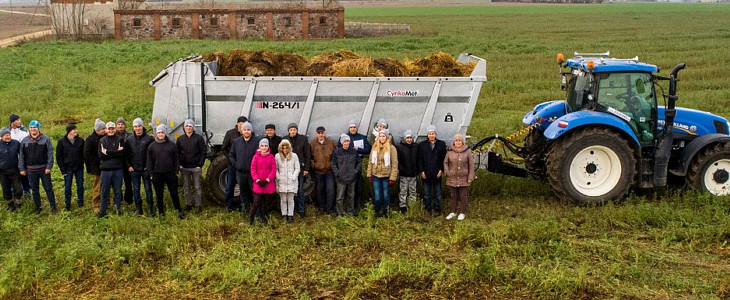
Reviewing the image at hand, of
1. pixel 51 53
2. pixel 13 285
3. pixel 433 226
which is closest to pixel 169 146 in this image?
pixel 13 285

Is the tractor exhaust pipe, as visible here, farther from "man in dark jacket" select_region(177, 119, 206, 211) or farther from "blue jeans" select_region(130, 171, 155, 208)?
"blue jeans" select_region(130, 171, 155, 208)

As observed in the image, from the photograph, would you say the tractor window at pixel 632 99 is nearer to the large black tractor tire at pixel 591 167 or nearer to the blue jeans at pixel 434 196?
the large black tractor tire at pixel 591 167

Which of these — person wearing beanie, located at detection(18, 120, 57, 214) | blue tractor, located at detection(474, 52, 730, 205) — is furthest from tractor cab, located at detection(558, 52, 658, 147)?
person wearing beanie, located at detection(18, 120, 57, 214)

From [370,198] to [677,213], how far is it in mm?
4656

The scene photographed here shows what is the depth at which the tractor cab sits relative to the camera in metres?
10.7

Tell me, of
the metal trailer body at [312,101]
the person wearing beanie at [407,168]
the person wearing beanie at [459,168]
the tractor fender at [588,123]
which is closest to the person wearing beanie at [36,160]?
the metal trailer body at [312,101]

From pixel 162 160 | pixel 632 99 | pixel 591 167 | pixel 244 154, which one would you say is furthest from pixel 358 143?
pixel 632 99

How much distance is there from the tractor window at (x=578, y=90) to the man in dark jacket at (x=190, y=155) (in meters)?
5.93

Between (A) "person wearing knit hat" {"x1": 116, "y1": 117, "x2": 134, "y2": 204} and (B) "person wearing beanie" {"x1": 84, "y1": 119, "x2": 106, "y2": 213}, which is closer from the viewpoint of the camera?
(B) "person wearing beanie" {"x1": 84, "y1": 119, "x2": 106, "y2": 213}

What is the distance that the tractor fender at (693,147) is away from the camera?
424 inches

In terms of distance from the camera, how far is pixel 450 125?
1129 centimetres

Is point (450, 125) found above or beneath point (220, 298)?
above

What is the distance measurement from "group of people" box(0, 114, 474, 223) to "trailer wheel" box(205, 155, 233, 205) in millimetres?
266

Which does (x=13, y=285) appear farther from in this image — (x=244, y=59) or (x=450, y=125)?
(x=450, y=125)
